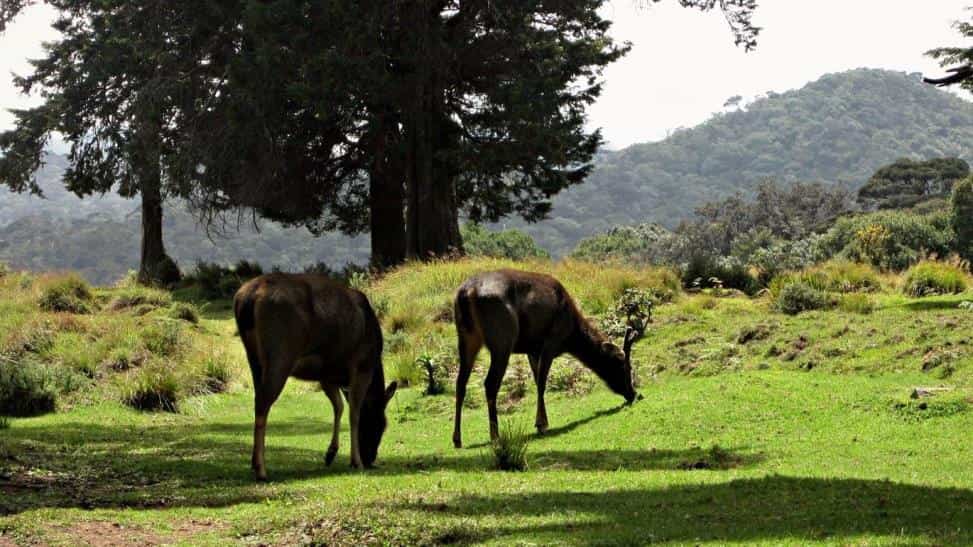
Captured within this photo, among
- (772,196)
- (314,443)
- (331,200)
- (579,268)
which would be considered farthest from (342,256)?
(314,443)

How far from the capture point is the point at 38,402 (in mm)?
18062

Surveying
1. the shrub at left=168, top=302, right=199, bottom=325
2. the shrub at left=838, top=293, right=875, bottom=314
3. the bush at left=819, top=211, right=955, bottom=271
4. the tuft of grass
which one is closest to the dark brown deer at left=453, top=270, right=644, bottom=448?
the shrub at left=838, top=293, right=875, bottom=314

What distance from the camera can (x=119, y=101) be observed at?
4166cm

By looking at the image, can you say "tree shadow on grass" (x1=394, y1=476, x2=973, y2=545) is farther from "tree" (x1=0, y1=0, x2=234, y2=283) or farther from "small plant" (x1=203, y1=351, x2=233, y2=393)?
"tree" (x1=0, y1=0, x2=234, y2=283)

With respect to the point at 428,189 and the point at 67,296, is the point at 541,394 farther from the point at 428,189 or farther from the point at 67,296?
the point at 428,189

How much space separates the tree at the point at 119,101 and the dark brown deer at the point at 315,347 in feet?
81.8

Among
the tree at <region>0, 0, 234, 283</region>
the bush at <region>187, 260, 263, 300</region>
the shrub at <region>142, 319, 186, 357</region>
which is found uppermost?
the tree at <region>0, 0, 234, 283</region>

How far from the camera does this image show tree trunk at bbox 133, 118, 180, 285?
37.5 meters

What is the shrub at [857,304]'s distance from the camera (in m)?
22.5

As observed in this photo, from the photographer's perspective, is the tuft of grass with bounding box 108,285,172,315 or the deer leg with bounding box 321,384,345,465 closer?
the deer leg with bounding box 321,384,345,465

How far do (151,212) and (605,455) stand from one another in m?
34.4

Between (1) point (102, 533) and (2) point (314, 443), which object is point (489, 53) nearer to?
(2) point (314, 443)

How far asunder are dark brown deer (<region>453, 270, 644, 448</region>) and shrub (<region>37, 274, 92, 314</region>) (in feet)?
57.8

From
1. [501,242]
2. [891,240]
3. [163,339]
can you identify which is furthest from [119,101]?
[501,242]
